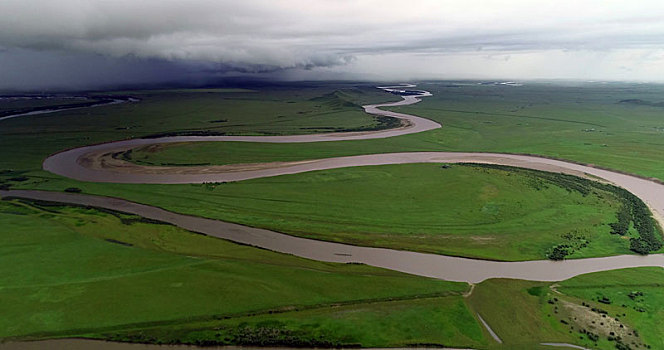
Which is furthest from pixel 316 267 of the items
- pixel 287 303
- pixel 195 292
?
pixel 195 292

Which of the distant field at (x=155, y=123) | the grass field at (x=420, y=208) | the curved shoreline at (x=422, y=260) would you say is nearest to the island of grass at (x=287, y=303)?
the curved shoreline at (x=422, y=260)

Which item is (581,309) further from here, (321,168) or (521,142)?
(521,142)

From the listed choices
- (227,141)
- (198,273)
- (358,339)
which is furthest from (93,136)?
(358,339)

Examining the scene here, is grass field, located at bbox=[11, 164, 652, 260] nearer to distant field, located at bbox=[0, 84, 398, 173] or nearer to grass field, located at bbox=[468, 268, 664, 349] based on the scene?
grass field, located at bbox=[468, 268, 664, 349]

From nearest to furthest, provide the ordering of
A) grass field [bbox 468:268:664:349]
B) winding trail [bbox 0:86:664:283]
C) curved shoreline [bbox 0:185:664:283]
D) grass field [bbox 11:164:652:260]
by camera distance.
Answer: grass field [bbox 468:268:664:349]
curved shoreline [bbox 0:185:664:283]
winding trail [bbox 0:86:664:283]
grass field [bbox 11:164:652:260]

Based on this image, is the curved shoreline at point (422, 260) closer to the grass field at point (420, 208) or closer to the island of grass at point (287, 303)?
the grass field at point (420, 208)

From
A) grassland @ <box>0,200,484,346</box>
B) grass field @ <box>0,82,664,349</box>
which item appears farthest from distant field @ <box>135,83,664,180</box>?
grassland @ <box>0,200,484,346</box>
